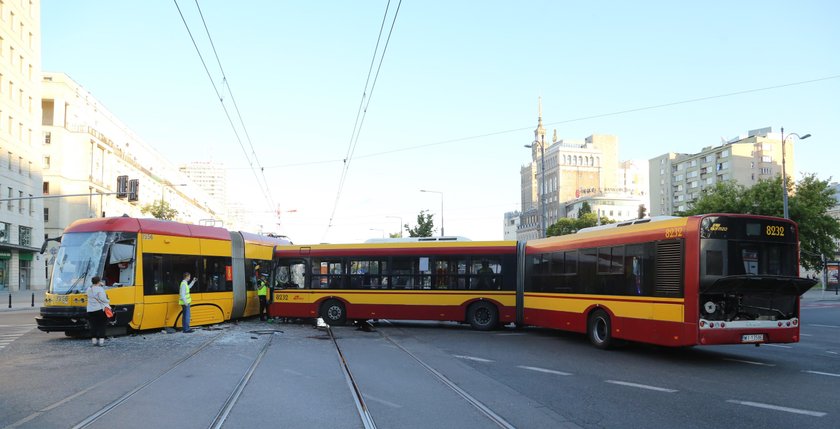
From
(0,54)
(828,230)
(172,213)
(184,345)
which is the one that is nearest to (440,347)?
(184,345)

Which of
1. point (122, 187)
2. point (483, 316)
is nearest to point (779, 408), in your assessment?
point (483, 316)

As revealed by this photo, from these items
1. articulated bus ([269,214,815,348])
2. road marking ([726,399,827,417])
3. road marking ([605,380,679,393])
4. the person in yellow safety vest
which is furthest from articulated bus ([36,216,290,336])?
road marking ([726,399,827,417])

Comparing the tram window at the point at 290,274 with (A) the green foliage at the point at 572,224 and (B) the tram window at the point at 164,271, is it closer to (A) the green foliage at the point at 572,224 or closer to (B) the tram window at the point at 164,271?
(B) the tram window at the point at 164,271

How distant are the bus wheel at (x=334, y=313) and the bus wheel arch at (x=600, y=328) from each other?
8.15 metres

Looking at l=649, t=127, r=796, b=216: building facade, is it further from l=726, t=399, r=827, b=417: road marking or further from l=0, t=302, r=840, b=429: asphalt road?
l=726, t=399, r=827, b=417: road marking

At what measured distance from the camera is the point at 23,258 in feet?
174

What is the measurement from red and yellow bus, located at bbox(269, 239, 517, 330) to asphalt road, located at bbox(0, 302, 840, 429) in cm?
280

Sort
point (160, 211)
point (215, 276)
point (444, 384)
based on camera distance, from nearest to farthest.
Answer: point (444, 384), point (215, 276), point (160, 211)

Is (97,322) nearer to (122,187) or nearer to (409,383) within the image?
(409,383)

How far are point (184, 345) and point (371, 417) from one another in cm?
856

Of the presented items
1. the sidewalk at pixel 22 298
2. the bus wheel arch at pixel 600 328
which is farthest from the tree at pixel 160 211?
the bus wheel arch at pixel 600 328

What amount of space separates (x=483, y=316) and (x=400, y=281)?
273cm

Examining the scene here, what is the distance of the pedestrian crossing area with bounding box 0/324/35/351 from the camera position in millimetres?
15483

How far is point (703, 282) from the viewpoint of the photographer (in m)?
11.6
